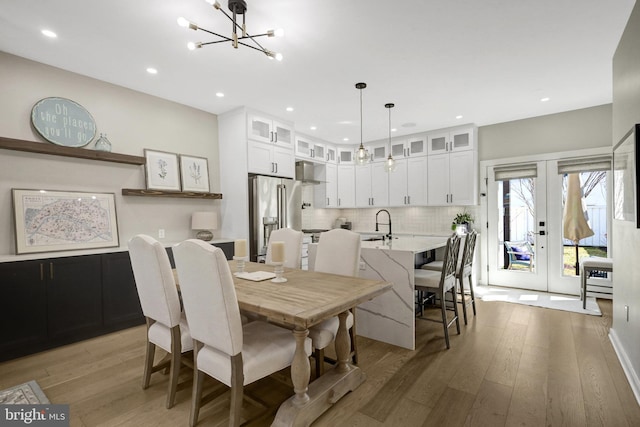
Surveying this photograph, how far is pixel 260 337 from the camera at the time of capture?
184 cm

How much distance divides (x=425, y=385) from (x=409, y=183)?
3.98 meters

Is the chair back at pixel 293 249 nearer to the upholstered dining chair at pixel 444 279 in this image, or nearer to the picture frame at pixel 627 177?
the upholstered dining chair at pixel 444 279

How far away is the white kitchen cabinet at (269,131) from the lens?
432cm

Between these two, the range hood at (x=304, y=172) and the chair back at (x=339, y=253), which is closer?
the chair back at (x=339, y=253)

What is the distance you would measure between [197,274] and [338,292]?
2.67 feet

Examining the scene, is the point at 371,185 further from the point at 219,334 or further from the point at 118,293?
the point at 219,334

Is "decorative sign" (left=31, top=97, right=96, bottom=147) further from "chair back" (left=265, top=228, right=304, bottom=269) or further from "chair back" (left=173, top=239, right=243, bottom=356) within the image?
"chair back" (left=173, top=239, right=243, bottom=356)

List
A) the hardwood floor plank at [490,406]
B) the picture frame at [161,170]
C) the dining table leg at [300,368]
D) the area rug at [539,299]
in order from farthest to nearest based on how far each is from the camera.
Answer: the area rug at [539,299] < the picture frame at [161,170] < the hardwood floor plank at [490,406] < the dining table leg at [300,368]

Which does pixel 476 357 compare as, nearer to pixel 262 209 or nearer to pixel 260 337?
pixel 260 337

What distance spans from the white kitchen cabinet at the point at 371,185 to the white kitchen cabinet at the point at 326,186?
1.52ft

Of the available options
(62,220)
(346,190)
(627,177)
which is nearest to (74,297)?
(62,220)

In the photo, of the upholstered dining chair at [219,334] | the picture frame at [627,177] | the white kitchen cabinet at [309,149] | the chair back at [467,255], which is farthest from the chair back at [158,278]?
the white kitchen cabinet at [309,149]

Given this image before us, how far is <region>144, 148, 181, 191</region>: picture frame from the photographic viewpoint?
12.3ft

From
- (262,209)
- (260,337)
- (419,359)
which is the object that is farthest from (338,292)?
(262,209)
